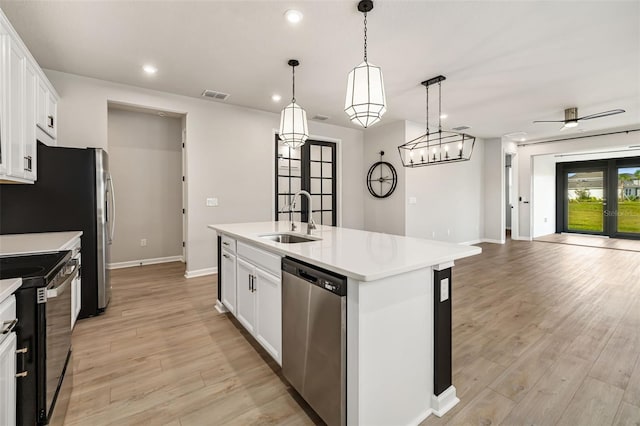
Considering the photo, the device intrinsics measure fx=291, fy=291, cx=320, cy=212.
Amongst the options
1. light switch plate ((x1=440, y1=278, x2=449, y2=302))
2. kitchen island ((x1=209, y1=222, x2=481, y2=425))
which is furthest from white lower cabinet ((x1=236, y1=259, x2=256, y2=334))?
light switch plate ((x1=440, y1=278, x2=449, y2=302))

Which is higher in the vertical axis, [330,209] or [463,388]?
[330,209]

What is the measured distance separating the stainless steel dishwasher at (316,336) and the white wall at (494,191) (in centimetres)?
743

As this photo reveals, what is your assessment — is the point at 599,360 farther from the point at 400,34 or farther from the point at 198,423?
the point at 400,34

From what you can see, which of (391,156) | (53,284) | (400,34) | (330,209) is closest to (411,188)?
(391,156)

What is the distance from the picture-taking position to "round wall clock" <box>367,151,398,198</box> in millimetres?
5957

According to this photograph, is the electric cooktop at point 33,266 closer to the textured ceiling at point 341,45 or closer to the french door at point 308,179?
the textured ceiling at point 341,45

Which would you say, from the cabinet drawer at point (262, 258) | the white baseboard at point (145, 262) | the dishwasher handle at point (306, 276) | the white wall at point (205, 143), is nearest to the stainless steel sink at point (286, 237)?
the cabinet drawer at point (262, 258)

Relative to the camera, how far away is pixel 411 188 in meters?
5.89

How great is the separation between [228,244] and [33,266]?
1.38 metres

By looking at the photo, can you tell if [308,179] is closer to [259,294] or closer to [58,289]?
[259,294]

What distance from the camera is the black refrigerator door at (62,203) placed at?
2.57 meters

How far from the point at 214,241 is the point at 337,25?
3477 mm

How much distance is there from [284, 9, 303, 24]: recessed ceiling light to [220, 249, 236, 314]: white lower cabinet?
211 centimetres

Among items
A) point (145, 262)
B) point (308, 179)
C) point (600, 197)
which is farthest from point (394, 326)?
point (600, 197)
